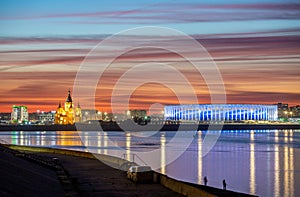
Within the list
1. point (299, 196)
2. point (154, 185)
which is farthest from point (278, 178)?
point (154, 185)

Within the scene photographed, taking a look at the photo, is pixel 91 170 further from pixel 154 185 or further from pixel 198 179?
pixel 198 179

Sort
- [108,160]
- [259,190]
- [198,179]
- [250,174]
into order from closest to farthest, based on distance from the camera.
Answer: [259,190] < [108,160] < [198,179] < [250,174]

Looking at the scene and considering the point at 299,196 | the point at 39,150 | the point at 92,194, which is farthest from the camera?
the point at 39,150

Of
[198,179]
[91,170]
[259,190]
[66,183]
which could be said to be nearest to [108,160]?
[91,170]

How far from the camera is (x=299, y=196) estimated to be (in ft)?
95.1

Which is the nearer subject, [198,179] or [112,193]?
[112,193]

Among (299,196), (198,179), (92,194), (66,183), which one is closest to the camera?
(92,194)

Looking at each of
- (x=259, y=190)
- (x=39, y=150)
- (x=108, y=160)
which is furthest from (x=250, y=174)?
(x=39, y=150)

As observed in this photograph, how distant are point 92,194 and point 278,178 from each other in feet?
65.2

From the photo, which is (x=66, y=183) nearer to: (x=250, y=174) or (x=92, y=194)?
(x=92, y=194)

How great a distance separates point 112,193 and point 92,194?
31.1 inches

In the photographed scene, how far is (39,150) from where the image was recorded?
46.3 metres

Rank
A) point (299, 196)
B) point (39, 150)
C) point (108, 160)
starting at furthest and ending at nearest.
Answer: point (39, 150)
point (108, 160)
point (299, 196)

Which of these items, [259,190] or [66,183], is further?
[259,190]
